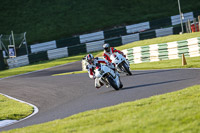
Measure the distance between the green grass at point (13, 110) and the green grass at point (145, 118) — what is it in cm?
316

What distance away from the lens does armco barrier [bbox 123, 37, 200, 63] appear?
20.5 m

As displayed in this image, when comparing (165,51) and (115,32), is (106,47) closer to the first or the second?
(165,51)

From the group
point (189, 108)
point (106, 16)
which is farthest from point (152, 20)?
point (189, 108)

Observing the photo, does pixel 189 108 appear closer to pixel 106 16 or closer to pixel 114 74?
pixel 114 74

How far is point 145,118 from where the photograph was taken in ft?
25.7

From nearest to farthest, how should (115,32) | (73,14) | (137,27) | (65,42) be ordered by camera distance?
(65,42) < (115,32) < (137,27) < (73,14)

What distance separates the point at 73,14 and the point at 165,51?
20.9m

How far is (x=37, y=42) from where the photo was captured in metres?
36.8

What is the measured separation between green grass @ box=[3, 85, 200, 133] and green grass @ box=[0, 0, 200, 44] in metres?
28.2

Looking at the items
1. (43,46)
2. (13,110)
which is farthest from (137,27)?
(13,110)

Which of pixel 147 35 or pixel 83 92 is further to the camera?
pixel 147 35

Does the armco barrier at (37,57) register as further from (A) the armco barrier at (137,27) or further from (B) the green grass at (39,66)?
(A) the armco barrier at (137,27)

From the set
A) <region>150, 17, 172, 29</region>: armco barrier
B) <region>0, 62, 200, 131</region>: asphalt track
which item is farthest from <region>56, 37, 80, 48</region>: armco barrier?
<region>0, 62, 200, 131</region>: asphalt track

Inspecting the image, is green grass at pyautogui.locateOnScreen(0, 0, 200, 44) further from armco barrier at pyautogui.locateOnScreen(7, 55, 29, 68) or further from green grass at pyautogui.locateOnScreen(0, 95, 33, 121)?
green grass at pyautogui.locateOnScreen(0, 95, 33, 121)
